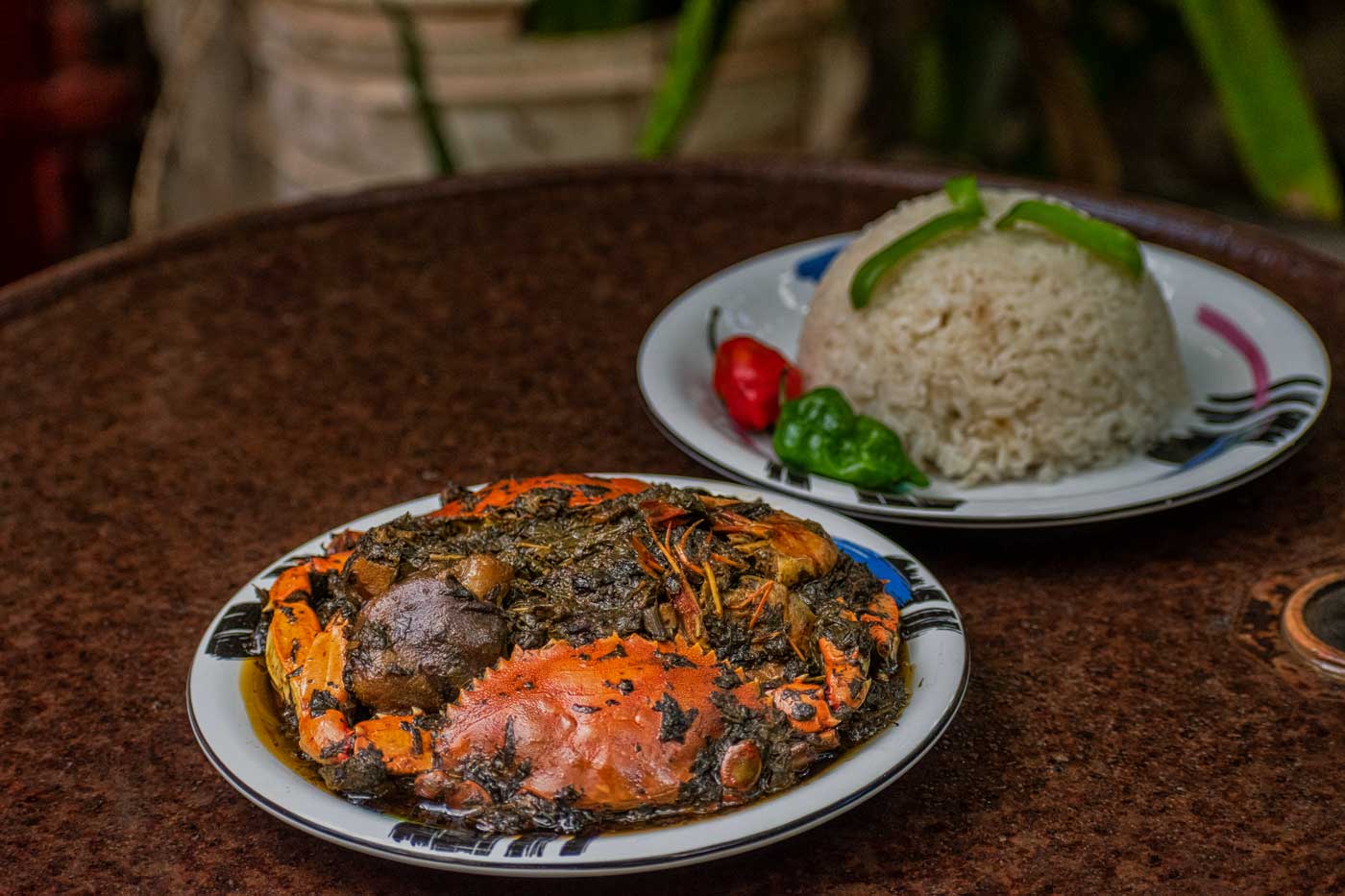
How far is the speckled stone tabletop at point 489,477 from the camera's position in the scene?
0.88 meters

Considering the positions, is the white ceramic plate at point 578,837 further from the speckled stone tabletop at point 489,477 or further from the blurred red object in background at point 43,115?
the blurred red object in background at point 43,115

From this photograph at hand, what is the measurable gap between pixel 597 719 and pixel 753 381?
689 millimetres

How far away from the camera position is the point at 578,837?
0.77 meters

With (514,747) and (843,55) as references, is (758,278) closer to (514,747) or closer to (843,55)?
(514,747)

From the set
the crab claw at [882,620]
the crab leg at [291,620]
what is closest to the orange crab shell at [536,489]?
the crab leg at [291,620]

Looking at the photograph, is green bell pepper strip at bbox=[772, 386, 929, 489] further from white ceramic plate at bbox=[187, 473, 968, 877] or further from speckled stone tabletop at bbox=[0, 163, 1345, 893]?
white ceramic plate at bbox=[187, 473, 968, 877]

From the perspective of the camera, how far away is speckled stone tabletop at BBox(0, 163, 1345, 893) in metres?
0.88

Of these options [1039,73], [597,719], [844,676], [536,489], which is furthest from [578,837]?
[1039,73]

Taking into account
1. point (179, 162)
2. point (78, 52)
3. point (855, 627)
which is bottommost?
point (179, 162)

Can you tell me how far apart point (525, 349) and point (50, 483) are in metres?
0.52

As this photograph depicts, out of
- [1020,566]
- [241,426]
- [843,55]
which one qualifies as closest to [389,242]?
[241,426]

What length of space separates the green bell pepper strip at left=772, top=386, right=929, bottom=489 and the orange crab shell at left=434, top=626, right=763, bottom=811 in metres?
0.48

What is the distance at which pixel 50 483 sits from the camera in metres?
1.35

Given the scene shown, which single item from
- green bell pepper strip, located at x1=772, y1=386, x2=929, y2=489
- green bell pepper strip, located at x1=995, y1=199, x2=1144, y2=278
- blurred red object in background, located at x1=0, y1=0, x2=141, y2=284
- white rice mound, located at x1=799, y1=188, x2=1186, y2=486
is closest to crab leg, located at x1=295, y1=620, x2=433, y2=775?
green bell pepper strip, located at x1=772, y1=386, x2=929, y2=489
